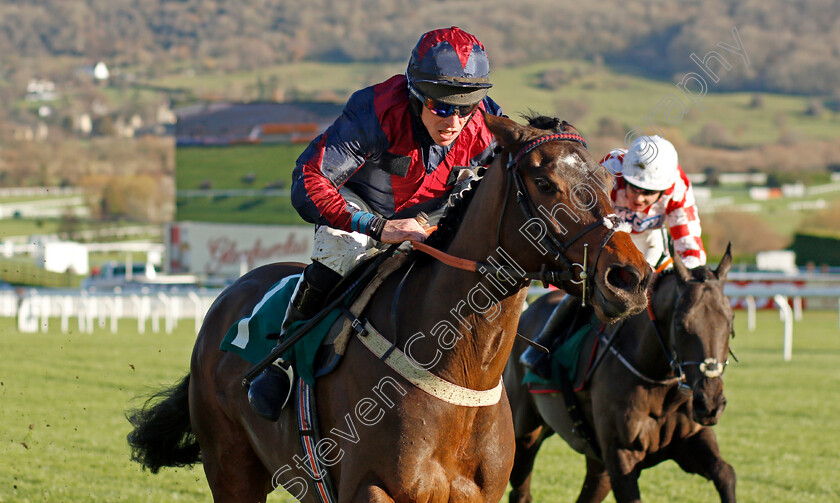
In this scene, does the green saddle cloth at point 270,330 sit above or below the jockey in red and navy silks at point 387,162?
below

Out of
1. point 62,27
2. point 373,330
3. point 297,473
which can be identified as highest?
point 373,330

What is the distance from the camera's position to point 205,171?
154ft

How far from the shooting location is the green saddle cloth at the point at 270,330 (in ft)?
12.3

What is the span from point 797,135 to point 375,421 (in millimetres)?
95603

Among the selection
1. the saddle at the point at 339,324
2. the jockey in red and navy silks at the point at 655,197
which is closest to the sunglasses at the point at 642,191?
the jockey in red and navy silks at the point at 655,197

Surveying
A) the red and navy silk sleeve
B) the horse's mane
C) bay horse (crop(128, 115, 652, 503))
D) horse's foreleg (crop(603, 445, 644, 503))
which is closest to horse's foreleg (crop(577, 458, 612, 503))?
horse's foreleg (crop(603, 445, 644, 503))

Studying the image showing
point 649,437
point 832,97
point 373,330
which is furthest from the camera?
point 832,97

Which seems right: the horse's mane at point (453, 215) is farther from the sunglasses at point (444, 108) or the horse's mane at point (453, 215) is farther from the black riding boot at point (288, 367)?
the black riding boot at point (288, 367)

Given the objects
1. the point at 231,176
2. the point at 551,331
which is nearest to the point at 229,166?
the point at 231,176

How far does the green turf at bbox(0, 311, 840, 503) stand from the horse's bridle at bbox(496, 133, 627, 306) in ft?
9.40

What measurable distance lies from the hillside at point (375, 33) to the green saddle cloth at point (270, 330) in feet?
383

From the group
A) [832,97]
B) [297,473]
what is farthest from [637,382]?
[832,97]

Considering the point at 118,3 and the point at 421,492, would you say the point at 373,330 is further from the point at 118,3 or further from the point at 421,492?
the point at 118,3

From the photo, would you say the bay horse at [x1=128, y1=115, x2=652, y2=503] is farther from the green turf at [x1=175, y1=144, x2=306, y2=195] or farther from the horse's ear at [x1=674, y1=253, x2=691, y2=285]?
the green turf at [x1=175, y1=144, x2=306, y2=195]
